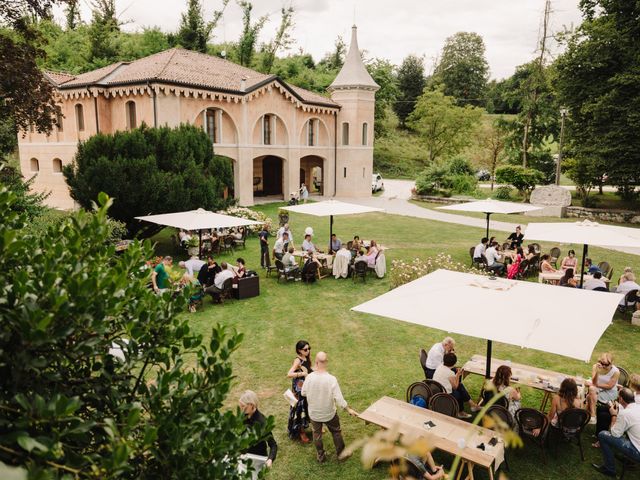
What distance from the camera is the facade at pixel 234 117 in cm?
2758

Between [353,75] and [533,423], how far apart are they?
34149mm

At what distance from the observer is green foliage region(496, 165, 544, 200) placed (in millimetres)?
35812

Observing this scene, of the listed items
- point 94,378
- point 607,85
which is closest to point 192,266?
point 94,378

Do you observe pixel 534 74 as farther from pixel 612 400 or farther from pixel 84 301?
pixel 84 301

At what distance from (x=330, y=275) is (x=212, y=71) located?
2092 centimetres

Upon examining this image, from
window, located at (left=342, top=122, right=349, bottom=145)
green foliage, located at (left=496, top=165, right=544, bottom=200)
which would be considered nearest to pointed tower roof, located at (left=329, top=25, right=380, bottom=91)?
window, located at (left=342, top=122, right=349, bottom=145)

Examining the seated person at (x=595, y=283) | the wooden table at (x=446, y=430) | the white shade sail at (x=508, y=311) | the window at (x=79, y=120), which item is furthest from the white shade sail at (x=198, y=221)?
the window at (x=79, y=120)

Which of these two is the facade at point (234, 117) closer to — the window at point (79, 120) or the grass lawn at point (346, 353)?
the window at point (79, 120)

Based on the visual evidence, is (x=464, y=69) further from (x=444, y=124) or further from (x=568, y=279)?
(x=568, y=279)

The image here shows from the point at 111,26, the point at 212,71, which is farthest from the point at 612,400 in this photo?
the point at 111,26

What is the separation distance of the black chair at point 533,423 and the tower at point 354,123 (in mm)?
32731

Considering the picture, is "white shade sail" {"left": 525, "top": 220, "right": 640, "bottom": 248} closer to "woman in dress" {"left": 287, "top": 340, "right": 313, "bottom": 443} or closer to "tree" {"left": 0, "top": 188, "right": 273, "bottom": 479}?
Result: "woman in dress" {"left": 287, "top": 340, "right": 313, "bottom": 443}

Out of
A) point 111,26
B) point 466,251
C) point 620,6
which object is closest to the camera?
point 466,251

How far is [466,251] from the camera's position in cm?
2041
